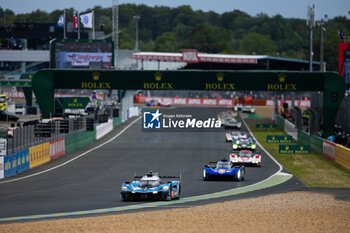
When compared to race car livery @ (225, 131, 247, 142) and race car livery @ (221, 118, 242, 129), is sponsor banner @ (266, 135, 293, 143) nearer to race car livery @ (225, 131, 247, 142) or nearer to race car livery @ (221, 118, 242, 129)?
race car livery @ (225, 131, 247, 142)

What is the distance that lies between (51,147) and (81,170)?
6176 millimetres

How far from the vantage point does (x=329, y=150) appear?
46.2 metres

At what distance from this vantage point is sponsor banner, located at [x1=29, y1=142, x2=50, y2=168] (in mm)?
39781

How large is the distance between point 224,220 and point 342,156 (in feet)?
68.8

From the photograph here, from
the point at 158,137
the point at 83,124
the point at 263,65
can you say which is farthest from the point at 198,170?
the point at 263,65

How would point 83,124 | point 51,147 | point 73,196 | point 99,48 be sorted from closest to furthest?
point 73,196, point 51,147, point 83,124, point 99,48

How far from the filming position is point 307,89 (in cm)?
5147

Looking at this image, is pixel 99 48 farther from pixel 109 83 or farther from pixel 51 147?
pixel 51 147

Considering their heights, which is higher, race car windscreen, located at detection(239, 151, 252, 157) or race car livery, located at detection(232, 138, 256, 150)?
race car windscreen, located at detection(239, 151, 252, 157)

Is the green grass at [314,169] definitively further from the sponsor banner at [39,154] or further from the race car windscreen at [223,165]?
the sponsor banner at [39,154]

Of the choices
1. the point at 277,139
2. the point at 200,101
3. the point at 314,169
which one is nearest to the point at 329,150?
the point at 314,169

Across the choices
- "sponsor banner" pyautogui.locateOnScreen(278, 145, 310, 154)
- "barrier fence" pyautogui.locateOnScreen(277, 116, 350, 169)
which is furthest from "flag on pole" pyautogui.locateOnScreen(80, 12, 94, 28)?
"sponsor banner" pyautogui.locateOnScreen(278, 145, 310, 154)

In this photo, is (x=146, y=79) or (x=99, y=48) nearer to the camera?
(x=146, y=79)

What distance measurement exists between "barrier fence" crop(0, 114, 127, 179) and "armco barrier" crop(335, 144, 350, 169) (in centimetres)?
1764
